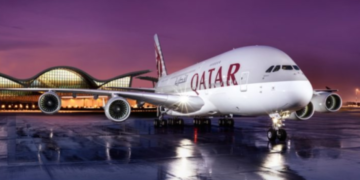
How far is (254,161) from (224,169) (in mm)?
1558

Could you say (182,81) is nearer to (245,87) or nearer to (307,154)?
(245,87)

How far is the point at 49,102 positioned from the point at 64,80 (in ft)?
342

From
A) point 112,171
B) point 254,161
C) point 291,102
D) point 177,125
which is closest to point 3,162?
point 112,171

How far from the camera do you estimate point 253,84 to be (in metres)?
14.4

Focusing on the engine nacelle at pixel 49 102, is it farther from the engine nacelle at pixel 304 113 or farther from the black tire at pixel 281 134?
the engine nacelle at pixel 304 113

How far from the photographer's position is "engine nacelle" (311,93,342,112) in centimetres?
→ 1683

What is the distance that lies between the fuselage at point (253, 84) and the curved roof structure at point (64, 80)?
92870mm

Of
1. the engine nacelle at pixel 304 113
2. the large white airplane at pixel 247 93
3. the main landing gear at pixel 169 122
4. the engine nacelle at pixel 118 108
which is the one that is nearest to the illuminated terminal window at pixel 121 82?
the main landing gear at pixel 169 122

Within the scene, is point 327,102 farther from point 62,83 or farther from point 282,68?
point 62,83

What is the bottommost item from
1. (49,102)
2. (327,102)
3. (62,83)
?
(327,102)

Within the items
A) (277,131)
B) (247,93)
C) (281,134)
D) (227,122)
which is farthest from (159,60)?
(281,134)

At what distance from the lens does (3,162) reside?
31.3 ft

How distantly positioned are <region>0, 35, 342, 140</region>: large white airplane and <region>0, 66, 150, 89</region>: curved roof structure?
90144 mm

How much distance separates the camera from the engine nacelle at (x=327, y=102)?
16.8 m
